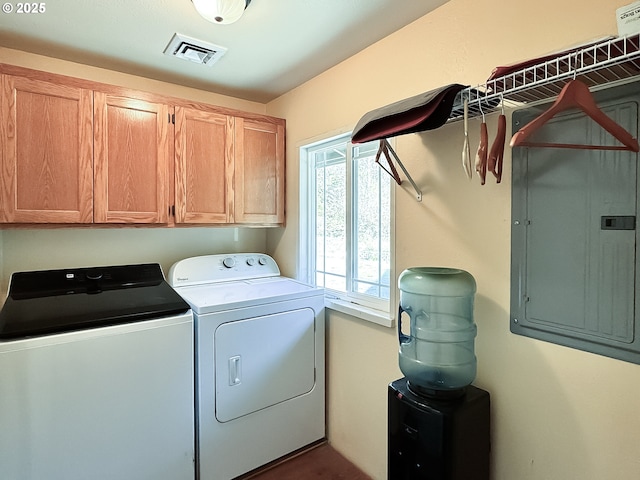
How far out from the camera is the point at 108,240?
7.30 feet

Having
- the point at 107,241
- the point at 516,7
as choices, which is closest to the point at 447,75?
the point at 516,7

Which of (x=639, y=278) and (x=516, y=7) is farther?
(x=516, y=7)

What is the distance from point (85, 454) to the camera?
1466 mm

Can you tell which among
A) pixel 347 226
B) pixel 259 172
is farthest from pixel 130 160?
pixel 347 226

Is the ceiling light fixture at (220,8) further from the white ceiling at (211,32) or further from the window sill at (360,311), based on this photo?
the window sill at (360,311)

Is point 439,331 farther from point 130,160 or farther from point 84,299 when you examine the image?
point 130,160

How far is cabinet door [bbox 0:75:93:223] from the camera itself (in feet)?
5.47

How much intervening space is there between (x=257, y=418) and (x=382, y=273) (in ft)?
3.62

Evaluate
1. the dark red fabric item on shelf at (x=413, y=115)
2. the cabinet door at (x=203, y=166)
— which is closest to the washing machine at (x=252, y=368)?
the cabinet door at (x=203, y=166)

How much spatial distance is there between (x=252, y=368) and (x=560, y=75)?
1860 millimetres

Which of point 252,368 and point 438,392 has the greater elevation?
point 438,392

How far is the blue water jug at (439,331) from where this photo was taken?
1.31 metres

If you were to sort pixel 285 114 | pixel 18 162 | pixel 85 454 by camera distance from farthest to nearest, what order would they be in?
pixel 285 114, pixel 18 162, pixel 85 454

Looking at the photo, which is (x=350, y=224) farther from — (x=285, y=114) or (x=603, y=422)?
(x=603, y=422)
